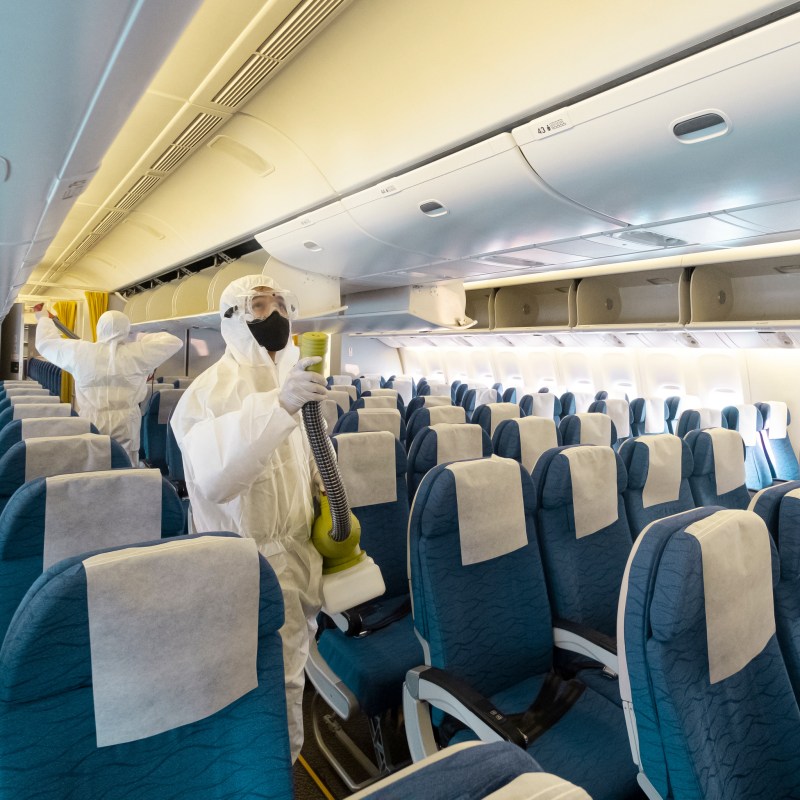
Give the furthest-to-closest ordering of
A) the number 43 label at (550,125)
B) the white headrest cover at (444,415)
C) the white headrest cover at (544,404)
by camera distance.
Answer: the white headrest cover at (544,404)
the white headrest cover at (444,415)
the number 43 label at (550,125)

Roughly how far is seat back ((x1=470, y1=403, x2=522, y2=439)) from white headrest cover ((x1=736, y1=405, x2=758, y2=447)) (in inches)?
120

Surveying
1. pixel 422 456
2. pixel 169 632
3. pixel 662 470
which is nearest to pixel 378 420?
pixel 422 456

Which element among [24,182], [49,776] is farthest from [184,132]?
[49,776]

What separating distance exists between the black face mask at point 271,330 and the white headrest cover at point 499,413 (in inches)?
140

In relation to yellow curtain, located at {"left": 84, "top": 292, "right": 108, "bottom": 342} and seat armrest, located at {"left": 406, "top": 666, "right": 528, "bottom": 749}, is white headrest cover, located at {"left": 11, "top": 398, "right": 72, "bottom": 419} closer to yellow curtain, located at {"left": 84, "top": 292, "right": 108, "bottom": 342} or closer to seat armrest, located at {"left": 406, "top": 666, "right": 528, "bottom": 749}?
seat armrest, located at {"left": 406, "top": 666, "right": 528, "bottom": 749}

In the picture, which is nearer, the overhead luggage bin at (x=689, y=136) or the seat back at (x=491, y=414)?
the overhead luggage bin at (x=689, y=136)

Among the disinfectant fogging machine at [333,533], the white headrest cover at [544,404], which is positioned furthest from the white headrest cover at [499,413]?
the disinfectant fogging machine at [333,533]

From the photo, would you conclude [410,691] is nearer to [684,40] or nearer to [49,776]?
[49,776]

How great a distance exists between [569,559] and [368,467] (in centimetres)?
99

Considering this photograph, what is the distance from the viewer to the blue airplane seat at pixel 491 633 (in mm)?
1697

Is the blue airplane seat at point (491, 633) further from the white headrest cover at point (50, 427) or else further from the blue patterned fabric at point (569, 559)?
the white headrest cover at point (50, 427)

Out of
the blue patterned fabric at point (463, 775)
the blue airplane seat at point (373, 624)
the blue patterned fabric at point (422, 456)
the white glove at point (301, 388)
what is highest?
the white glove at point (301, 388)

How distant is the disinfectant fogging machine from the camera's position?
176 cm

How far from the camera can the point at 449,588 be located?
6.30 ft
